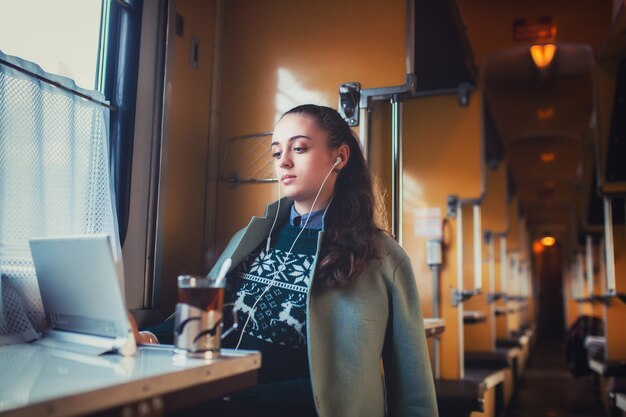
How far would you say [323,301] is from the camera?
170 centimetres

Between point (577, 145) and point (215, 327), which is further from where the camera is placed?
point (577, 145)

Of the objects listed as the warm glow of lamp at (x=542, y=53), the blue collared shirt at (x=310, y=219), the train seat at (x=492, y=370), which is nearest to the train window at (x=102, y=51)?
the blue collared shirt at (x=310, y=219)

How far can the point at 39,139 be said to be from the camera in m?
1.83

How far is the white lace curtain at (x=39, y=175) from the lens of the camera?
1.71m

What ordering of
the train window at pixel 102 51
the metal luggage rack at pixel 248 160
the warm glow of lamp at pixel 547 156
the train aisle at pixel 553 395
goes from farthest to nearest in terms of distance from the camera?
the warm glow of lamp at pixel 547 156 → the train aisle at pixel 553 395 → the metal luggage rack at pixel 248 160 → the train window at pixel 102 51

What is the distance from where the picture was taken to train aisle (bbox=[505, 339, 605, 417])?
540cm

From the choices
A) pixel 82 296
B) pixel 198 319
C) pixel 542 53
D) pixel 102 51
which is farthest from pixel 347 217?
pixel 542 53

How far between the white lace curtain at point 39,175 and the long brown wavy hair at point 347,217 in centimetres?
74

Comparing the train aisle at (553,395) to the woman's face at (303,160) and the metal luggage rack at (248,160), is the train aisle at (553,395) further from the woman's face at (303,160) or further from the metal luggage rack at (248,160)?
the woman's face at (303,160)

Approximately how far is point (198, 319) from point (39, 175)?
3.04 ft

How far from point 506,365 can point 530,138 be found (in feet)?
14.0

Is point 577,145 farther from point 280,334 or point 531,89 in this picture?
point 280,334

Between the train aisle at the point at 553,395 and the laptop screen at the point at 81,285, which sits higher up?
the laptop screen at the point at 81,285

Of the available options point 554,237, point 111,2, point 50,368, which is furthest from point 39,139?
point 554,237
